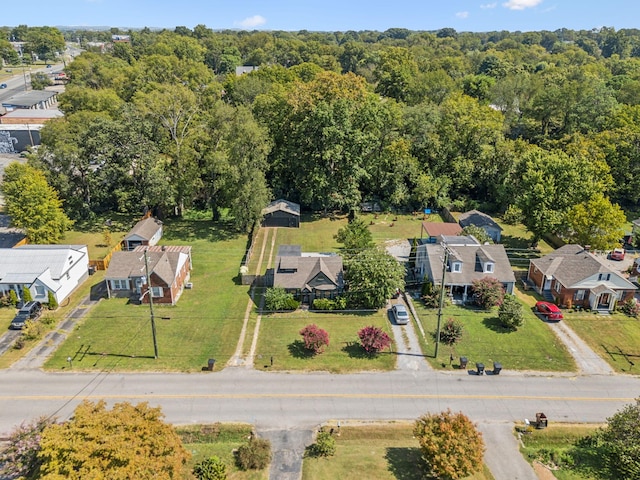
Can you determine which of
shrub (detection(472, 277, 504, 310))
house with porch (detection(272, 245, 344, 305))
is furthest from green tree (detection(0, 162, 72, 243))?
shrub (detection(472, 277, 504, 310))

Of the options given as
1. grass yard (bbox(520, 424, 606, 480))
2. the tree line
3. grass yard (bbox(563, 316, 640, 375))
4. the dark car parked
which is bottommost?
grass yard (bbox(520, 424, 606, 480))

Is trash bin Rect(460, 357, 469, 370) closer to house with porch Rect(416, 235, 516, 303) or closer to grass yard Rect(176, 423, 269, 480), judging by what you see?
house with porch Rect(416, 235, 516, 303)

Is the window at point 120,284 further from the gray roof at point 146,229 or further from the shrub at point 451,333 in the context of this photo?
the shrub at point 451,333

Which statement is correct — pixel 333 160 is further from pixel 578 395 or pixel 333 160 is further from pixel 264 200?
pixel 578 395

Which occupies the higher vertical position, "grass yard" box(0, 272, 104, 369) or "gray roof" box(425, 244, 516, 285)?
"gray roof" box(425, 244, 516, 285)

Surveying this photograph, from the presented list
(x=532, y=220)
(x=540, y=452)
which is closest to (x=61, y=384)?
(x=540, y=452)

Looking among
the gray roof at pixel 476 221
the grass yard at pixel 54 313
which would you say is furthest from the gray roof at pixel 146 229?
the gray roof at pixel 476 221

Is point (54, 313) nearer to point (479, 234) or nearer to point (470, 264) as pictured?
point (470, 264)

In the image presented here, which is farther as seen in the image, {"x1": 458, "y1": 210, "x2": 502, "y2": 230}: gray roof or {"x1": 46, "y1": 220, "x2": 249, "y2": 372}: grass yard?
{"x1": 458, "y1": 210, "x2": 502, "y2": 230}: gray roof
